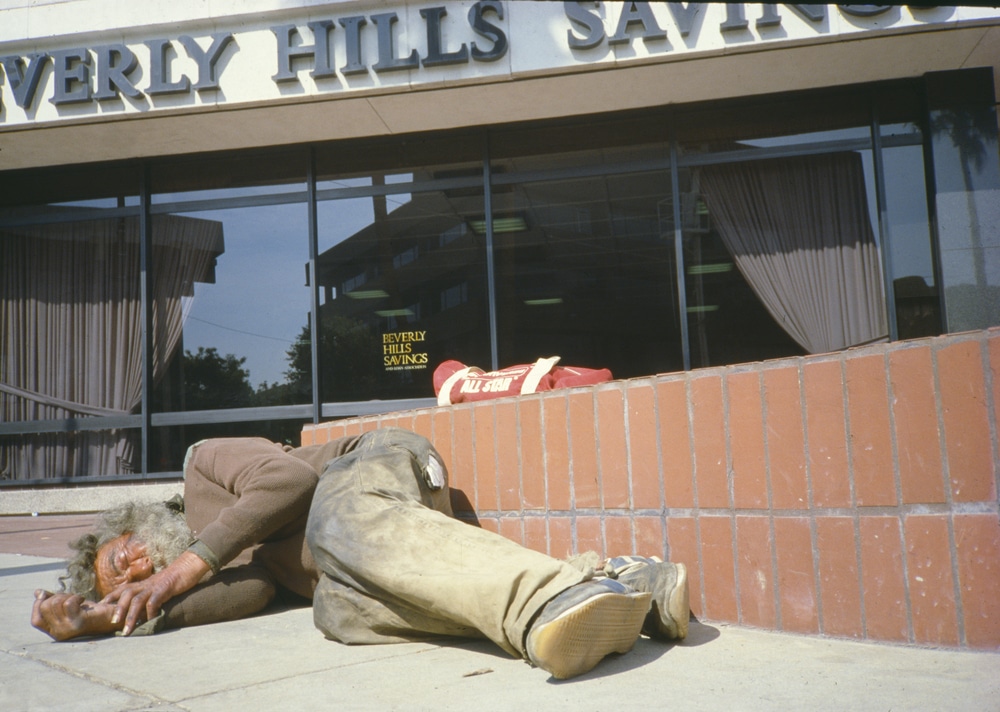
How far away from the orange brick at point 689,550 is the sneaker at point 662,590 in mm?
164

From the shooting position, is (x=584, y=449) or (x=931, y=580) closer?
(x=931, y=580)

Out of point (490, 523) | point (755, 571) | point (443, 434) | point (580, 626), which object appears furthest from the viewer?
point (443, 434)

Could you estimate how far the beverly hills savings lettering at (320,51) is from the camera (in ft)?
18.6

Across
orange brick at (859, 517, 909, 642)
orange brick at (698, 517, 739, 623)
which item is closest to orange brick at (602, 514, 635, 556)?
orange brick at (698, 517, 739, 623)

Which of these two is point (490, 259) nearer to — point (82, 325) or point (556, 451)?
point (82, 325)

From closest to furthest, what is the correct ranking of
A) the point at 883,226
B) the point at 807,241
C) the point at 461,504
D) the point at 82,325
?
the point at 461,504 < the point at 883,226 < the point at 807,241 < the point at 82,325

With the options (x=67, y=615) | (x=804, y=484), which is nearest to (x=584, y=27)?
(x=804, y=484)

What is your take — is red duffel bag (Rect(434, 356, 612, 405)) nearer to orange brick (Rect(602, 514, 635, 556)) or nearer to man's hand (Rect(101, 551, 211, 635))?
orange brick (Rect(602, 514, 635, 556))

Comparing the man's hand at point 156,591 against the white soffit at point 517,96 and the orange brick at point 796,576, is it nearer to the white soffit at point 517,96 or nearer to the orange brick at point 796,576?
the orange brick at point 796,576

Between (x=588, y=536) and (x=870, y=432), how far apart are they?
3.31 ft

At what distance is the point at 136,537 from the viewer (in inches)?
120

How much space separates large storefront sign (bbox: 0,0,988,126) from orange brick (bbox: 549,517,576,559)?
3752 mm

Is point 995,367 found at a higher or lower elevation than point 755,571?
higher

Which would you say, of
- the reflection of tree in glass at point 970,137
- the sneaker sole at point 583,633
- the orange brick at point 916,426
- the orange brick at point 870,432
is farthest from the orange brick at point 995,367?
the reflection of tree in glass at point 970,137
